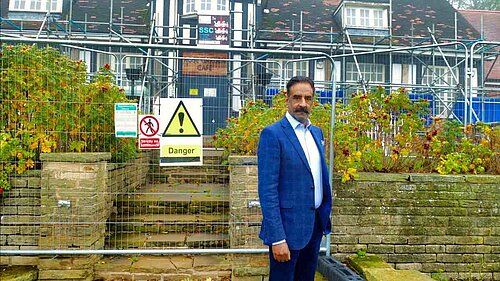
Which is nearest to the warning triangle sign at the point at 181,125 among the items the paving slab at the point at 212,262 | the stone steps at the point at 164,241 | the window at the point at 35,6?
the stone steps at the point at 164,241

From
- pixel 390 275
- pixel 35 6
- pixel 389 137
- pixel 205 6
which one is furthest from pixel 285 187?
pixel 35 6

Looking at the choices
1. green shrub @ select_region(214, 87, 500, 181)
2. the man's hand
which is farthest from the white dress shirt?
green shrub @ select_region(214, 87, 500, 181)

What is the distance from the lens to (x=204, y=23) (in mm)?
15016

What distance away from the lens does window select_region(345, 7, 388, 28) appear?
17.5m

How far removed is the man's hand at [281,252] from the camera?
291 centimetres

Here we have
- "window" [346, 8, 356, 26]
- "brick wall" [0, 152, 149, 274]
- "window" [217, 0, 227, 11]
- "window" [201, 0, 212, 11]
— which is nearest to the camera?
"brick wall" [0, 152, 149, 274]

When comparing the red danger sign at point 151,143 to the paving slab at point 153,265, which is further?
the paving slab at point 153,265

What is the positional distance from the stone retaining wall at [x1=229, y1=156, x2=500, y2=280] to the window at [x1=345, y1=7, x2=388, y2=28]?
528 inches

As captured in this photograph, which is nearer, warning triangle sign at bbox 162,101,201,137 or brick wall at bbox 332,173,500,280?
warning triangle sign at bbox 162,101,201,137

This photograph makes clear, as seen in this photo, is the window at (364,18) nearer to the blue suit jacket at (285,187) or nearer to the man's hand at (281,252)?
the blue suit jacket at (285,187)

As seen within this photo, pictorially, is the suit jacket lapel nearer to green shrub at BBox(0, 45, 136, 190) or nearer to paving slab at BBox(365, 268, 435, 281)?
paving slab at BBox(365, 268, 435, 281)

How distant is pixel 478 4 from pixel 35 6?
107ft

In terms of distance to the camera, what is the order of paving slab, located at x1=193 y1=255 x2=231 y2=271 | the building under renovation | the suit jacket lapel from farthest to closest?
the building under renovation → paving slab, located at x1=193 y1=255 x2=231 y2=271 → the suit jacket lapel

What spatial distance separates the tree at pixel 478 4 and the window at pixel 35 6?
2903 centimetres
